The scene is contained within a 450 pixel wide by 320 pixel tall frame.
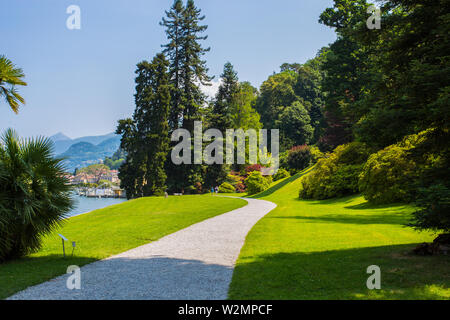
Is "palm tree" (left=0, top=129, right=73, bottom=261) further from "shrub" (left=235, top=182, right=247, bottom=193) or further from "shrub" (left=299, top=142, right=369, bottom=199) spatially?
"shrub" (left=235, top=182, right=247, bottom=193)

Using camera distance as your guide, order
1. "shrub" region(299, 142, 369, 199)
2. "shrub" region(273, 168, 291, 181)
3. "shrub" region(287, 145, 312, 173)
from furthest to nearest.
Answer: "shrub" region(287, 145, 312, 173) < "shrub" region(273, 168, 291, 181) < "shrub" region(299, 142, 369, 199)

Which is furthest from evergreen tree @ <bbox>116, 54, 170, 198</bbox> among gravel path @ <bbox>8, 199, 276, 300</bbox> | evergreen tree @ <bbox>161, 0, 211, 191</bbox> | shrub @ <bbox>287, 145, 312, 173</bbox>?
gravel path @ <bbox>8, 199, 276, 300</bbox>

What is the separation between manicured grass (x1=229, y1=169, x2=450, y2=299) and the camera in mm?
5500

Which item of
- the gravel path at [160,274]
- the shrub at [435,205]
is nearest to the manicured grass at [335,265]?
the gravel path at [160,274]

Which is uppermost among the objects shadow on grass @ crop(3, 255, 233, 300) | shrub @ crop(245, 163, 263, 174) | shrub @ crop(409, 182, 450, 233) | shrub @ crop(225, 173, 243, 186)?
shrub @ crop(409, 182, 450, 233)

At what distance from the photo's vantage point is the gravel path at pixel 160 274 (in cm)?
552

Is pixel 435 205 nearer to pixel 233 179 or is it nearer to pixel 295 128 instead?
pixel 233 179

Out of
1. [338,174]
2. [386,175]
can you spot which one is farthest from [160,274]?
[338,174]

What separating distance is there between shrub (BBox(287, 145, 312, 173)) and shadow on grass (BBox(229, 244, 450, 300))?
38.8 metres

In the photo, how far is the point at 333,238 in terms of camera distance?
35.3ft

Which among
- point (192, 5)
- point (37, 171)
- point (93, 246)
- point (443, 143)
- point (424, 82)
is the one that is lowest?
point (93, 246)

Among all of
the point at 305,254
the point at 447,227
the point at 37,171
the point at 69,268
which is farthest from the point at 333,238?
the point at 37,171

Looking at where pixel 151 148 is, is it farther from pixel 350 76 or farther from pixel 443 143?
pixel 443 143

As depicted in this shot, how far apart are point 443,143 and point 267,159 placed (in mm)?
45442
